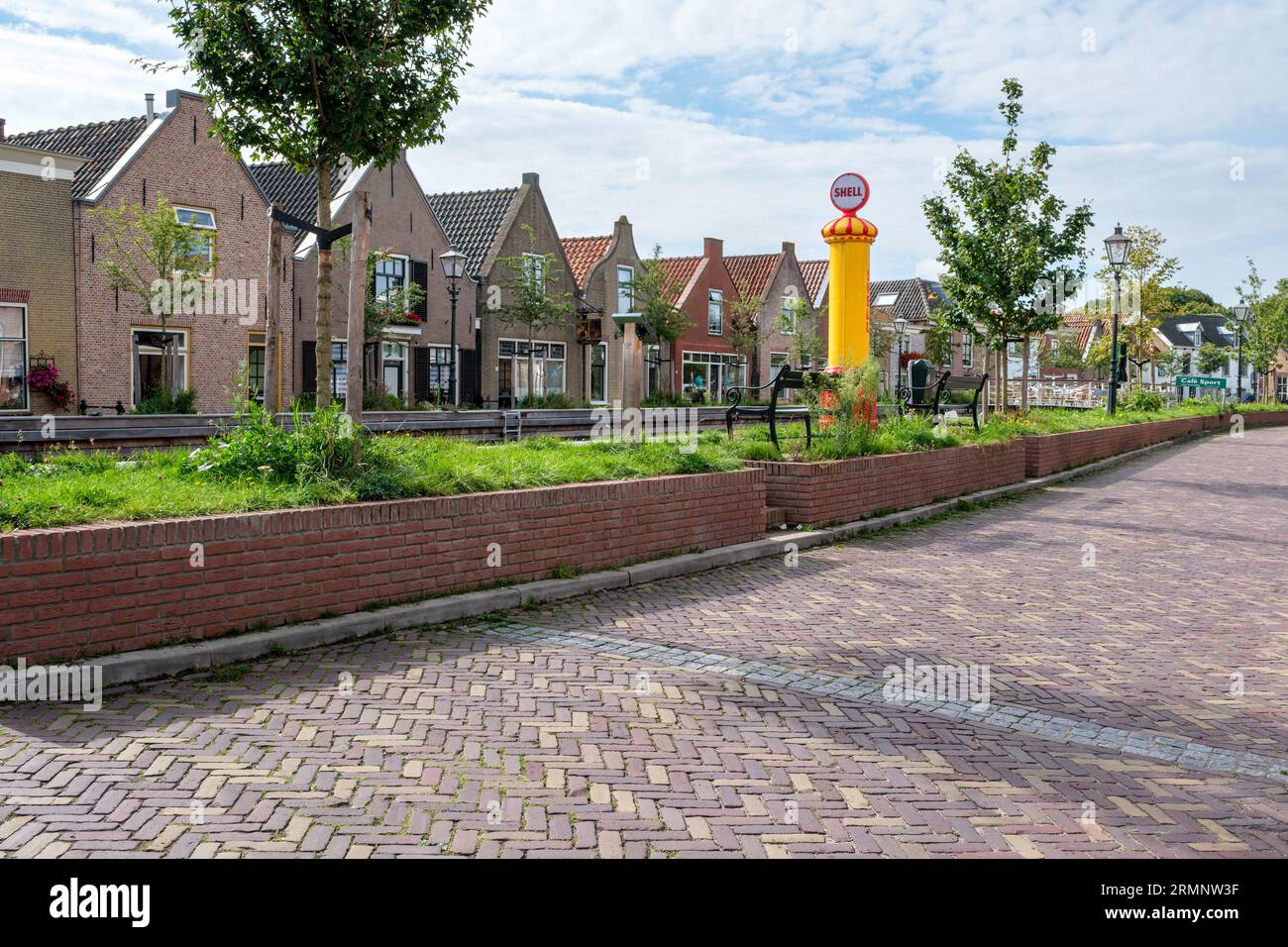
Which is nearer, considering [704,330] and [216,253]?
[216,253]

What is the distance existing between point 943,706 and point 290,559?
12.4 feet

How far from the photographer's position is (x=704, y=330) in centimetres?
4819

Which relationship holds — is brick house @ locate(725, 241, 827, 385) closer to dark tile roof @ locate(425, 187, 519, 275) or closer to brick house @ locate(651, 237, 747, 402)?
brick house @ locate(651, 237, 747, 402)

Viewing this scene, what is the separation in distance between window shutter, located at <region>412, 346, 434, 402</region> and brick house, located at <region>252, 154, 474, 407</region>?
0.03m

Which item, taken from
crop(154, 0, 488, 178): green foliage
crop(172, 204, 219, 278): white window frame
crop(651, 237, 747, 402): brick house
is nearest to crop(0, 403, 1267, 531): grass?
crop(154, 0, 488, 178): green foliage

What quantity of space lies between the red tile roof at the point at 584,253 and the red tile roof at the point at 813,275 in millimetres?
16406

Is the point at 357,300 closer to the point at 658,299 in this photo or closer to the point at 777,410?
the point at 777,410

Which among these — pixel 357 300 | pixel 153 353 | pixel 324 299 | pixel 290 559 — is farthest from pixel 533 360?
pixel 290 559

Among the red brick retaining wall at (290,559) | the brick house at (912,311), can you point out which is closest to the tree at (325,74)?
the red brick retaining wall at (290,559)

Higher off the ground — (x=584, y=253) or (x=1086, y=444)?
(x=584, y=253)

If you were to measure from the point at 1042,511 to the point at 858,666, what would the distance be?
8948 millimetres

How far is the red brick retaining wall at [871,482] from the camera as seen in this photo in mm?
11141

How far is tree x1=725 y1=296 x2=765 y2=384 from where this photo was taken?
1914 inches
